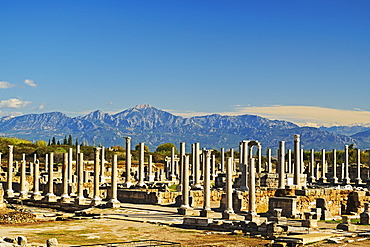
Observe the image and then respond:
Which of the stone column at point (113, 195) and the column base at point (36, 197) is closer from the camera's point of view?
the stone column at point (113, 195)

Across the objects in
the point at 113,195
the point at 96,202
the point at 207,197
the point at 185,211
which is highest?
the point at 207,197

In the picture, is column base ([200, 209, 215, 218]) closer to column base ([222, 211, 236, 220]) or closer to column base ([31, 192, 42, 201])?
column base ([222, 211, 236, 220])

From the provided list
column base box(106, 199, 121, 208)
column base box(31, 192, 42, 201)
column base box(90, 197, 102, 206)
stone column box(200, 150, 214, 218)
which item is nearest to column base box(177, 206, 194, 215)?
stone column box(200, 150, 214, 218)

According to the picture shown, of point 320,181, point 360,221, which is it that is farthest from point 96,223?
point 320,181

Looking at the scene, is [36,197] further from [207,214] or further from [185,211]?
[207,214]

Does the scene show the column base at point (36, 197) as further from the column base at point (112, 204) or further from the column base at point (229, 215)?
the column base at point (229, 215)

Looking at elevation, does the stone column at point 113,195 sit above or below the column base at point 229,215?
above

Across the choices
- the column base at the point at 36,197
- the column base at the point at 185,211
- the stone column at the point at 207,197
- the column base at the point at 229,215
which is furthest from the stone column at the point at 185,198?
the column base at the point at 36,197

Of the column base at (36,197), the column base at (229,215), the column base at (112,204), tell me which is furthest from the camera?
the column base at (36,197)

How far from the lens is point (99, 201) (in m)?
40.3

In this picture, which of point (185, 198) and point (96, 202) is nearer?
point (185, 198)

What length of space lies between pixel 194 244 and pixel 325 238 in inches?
219

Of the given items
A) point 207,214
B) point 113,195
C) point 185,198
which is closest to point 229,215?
point 207,214

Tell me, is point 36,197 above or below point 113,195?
below
